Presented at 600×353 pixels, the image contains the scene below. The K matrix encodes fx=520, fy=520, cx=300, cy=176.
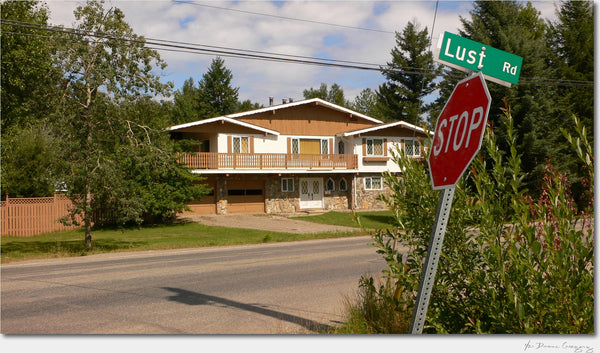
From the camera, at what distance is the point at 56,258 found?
15.7 m

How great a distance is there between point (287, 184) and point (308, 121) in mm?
4649

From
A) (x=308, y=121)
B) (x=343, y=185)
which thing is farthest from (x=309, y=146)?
(x=343, y=185)

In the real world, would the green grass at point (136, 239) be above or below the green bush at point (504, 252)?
below

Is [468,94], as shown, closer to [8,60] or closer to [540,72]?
[540,72]

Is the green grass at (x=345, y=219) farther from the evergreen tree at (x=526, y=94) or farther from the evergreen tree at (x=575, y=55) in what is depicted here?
the evergreen tree at (x=575, y=55)

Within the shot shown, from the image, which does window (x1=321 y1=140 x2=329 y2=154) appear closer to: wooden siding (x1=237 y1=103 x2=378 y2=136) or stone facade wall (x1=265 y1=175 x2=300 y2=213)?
wooden siding (x1=237 y1=103 x2=378 y2=136)

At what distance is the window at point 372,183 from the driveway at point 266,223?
27.2ft

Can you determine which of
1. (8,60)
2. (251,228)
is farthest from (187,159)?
(8,60)

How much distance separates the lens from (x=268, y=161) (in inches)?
1318

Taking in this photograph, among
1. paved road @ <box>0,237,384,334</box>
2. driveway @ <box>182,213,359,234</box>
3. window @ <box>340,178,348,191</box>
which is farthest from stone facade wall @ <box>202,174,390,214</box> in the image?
paved road @ <box>0,237,384,334</box>

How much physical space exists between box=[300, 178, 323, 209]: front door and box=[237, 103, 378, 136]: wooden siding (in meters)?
3.31

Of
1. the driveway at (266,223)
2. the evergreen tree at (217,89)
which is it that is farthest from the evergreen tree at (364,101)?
the driveway at (266,223)

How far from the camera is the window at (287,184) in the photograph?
35312 millimetres

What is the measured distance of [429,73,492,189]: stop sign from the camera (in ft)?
9.28
